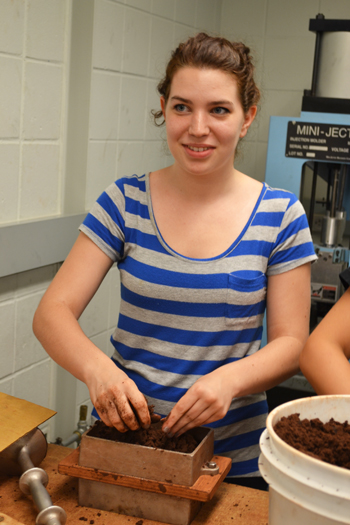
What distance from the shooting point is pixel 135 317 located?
1.20m

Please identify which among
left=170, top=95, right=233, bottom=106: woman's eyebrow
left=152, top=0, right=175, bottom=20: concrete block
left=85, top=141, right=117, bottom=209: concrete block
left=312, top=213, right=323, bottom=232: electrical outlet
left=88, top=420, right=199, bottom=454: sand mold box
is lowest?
left=88, top=420, right=199, bottom=454: sand mold box

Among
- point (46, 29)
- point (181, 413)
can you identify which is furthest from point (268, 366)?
point (46, 29)

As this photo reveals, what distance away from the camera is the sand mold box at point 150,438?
888 millimetres

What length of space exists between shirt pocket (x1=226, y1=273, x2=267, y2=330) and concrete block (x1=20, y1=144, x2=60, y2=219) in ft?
3.06

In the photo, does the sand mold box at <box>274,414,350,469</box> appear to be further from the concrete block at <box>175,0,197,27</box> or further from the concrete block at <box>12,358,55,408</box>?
the concrete block at <box>175,0,197,27</box>

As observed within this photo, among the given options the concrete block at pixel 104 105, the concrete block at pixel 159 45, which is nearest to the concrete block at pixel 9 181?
the concrete block at pixel 104 105

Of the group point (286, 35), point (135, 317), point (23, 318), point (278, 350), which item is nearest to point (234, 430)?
point (278, 350)

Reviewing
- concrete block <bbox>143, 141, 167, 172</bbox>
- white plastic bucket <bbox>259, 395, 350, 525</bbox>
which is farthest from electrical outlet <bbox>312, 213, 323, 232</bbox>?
white plastic bucket <bbox>259, 395, 350, 525</bbox>

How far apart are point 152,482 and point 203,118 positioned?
2.27ft

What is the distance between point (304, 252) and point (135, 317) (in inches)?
15.3

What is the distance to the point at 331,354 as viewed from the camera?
1.02 metres

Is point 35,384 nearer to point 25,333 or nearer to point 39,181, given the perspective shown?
point 25,333

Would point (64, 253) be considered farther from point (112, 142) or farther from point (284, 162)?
point (284, 162)

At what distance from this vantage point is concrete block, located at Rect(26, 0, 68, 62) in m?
1.74
